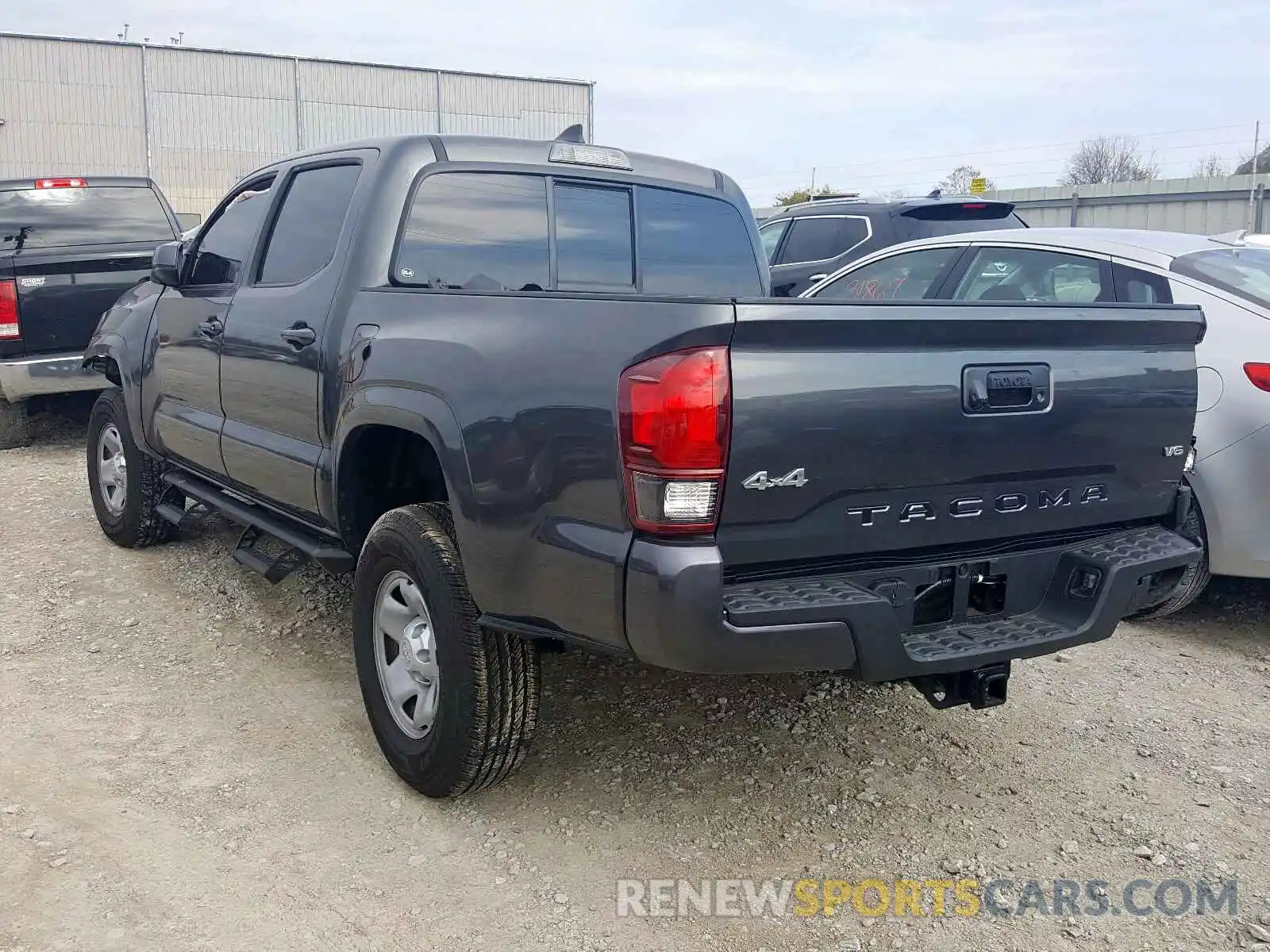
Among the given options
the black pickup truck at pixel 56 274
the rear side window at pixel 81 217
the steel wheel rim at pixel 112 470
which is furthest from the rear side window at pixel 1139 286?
the rear side window at pixel 81 217

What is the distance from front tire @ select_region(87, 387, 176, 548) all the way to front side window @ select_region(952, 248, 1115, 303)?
4.10 meters

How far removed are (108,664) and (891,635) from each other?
3238 mm

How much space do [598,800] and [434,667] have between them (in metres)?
0.65

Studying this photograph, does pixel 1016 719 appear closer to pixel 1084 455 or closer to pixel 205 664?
pixel 1084 455

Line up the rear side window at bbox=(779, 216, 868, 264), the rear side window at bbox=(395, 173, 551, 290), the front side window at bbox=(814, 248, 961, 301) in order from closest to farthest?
the rear side window at bbox=(395, 173, 551, 290), the front side window at bbox=(814, 248, 961, 301), the rear side window at bbox=(779, 216, 868, 264)

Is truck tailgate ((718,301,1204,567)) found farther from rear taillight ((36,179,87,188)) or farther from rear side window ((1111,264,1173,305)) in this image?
Result: rear taillight ((36,179,87,188))

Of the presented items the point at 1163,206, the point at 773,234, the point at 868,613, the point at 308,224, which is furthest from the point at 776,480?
the point at 1163,206

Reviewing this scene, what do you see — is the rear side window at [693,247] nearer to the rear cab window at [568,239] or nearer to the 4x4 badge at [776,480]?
the rear cab window at [568,239]

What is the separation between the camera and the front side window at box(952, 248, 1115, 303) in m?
5.23

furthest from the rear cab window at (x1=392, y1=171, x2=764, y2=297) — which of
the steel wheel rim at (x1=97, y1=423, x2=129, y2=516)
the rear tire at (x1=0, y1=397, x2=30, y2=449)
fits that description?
the rear tire at (x1=0, y1=397, x2=30, y2=449)

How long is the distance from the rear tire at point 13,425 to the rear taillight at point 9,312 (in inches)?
36.1

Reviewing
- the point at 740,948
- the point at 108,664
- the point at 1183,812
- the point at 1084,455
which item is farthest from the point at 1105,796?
the point at 108,664

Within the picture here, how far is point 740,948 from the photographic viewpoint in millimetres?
2828

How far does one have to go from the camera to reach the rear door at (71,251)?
799 cm
